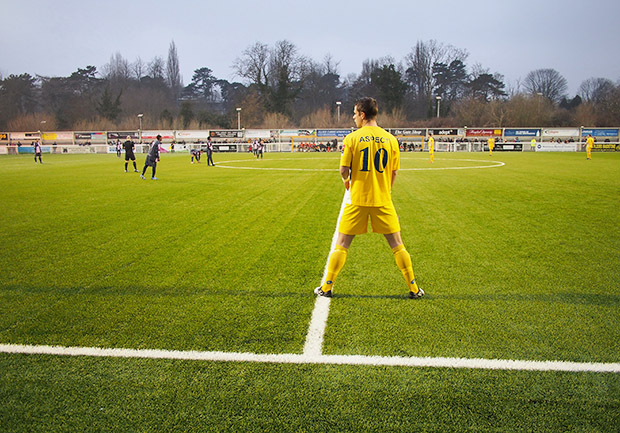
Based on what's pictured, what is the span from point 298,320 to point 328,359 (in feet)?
2.59

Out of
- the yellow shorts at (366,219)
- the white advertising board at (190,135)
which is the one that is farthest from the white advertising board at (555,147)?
the yellow shorts at (366,219)

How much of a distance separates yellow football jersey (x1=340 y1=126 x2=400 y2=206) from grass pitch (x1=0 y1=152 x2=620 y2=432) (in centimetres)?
116

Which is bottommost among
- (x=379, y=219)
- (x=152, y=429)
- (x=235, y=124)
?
(x=152, y=429)

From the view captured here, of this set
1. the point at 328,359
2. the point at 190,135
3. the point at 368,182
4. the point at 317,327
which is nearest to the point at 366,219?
the point at 368,182

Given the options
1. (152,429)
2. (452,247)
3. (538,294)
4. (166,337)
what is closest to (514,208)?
(452,247)

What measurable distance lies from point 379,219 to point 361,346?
1476 mm

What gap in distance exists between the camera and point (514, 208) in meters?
10.2

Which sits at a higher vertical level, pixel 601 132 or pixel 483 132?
pixel 483 132

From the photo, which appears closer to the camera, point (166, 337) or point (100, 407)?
point (100, 407)

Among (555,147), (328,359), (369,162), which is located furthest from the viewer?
(555,147)

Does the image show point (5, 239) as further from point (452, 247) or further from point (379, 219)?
point (452, 247)

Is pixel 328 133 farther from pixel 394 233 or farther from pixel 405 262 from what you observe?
pixel 405 262

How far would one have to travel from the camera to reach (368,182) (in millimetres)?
4266

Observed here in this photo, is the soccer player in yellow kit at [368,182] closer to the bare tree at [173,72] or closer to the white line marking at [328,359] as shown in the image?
the white line marking at [328,359]
